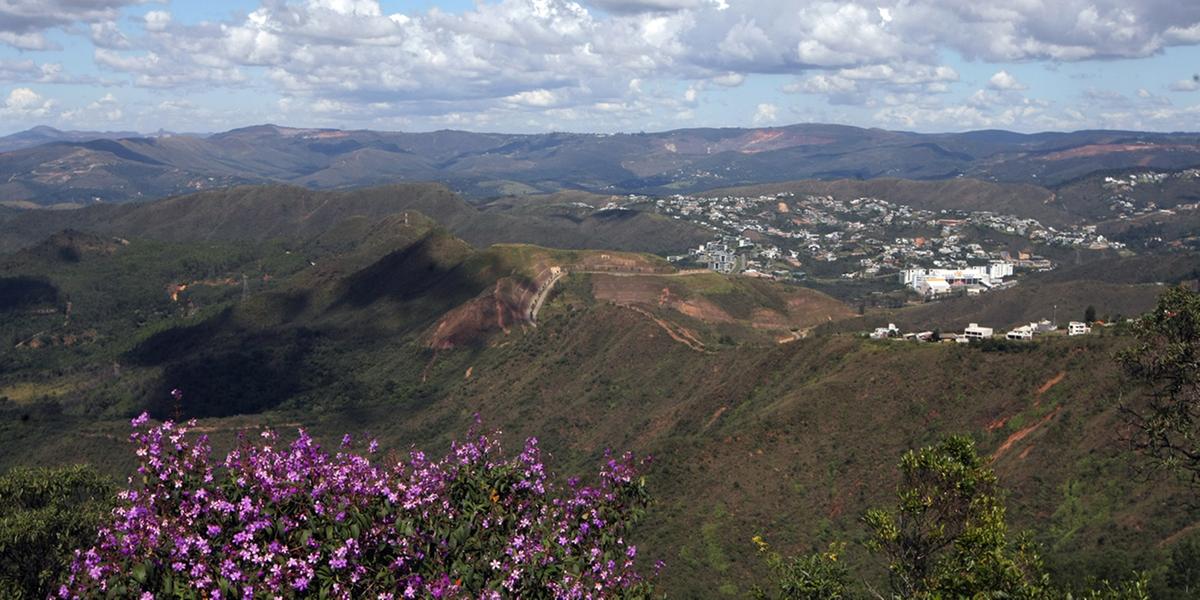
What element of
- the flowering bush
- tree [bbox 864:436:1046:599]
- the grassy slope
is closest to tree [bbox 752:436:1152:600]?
tree [bbox 864:436:1046:599]

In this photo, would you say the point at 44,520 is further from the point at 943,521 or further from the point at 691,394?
the point at 691,394

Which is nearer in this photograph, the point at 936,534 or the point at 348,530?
the point at 348,530

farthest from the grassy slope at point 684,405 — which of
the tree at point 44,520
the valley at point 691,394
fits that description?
the tree at point 44,520

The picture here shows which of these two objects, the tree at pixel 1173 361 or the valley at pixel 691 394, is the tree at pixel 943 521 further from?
the valley at pixel 691 394

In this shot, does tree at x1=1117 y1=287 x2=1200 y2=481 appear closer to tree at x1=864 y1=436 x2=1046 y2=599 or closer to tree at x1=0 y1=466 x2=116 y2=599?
tree at x1=864 y1=436 x2=1046 y2=599

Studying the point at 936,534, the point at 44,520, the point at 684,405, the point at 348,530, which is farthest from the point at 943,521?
the point at 684,405

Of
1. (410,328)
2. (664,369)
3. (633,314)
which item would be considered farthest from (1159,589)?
(410,328)

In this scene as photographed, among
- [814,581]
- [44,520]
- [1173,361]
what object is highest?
[1173,361]
